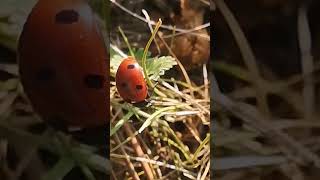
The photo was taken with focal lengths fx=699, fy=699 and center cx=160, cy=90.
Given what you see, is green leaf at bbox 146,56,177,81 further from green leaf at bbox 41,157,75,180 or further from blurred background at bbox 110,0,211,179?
green leaf at bbox 41,157,75,180

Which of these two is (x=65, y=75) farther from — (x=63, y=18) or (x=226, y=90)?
(x=226, y=90)

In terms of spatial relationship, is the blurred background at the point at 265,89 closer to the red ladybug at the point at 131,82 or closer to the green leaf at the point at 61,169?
the red ladybug at the point at 131,82

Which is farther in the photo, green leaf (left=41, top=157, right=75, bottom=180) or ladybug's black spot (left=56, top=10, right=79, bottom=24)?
green leaf (left=41, top=157, right=75, bottom=180)

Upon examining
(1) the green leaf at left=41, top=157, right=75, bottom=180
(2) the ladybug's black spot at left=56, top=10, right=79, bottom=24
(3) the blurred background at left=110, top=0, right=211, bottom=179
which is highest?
(2) the ladybug's black spot at left=56, top=10, right=79, bottom=24

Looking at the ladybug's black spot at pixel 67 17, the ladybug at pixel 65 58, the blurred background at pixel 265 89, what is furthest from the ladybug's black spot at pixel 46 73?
the blurred background at pixel 265 89

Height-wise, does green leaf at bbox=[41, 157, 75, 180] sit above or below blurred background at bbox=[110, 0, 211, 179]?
below

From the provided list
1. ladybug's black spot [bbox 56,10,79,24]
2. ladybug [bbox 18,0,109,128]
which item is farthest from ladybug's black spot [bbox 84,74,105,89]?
ladybug's black spot [bbox 56,10,79,24]
